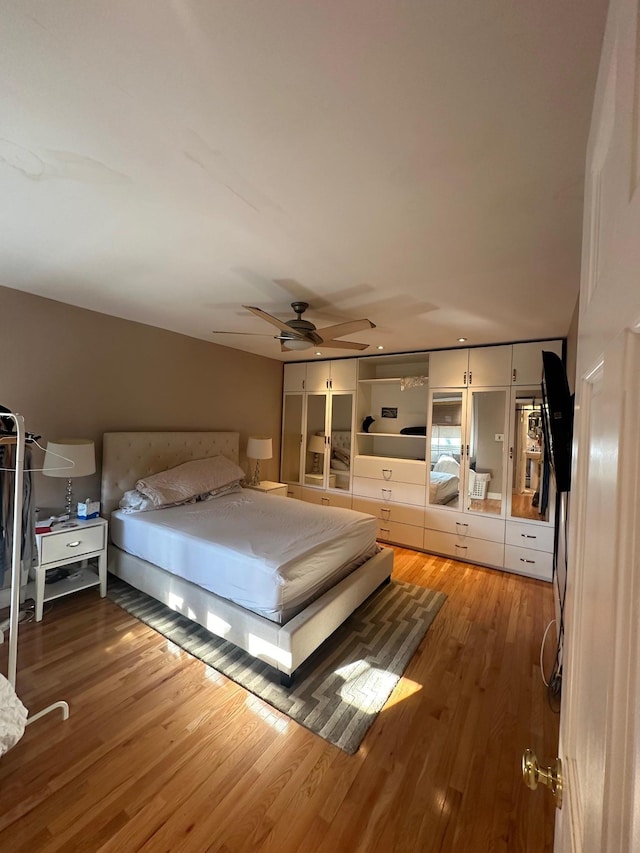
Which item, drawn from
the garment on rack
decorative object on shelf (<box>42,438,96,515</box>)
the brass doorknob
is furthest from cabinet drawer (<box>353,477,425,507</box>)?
the brass doorknob

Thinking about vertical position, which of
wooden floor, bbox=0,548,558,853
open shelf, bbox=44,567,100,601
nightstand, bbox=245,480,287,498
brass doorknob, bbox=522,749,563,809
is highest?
brass doorknob, bbox=522,749,563,809

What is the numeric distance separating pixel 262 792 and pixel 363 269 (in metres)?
2.53

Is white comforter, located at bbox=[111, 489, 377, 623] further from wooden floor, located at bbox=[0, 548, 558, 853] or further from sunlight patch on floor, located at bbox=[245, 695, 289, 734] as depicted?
wooden floor, located at bbox=[0, 548, 558, 853]

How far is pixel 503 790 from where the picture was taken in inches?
56.0

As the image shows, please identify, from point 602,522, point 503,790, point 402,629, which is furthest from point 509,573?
point 602,522

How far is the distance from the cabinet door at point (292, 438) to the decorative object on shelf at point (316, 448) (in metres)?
0.20

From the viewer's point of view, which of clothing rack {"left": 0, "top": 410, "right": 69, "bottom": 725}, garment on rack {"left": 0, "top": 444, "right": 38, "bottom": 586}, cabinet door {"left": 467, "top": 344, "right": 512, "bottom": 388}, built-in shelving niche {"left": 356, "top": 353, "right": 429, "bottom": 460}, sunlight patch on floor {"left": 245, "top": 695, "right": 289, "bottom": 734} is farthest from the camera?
built-in shelving niche {"left": 356, "top": 353, "right": 429, "bottom": 460}

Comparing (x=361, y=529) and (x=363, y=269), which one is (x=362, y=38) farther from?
(x=361, y=529)

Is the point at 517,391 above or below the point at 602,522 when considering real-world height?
above

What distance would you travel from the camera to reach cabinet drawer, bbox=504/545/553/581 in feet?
10.7

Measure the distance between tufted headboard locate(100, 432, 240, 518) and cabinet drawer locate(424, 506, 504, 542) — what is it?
8.78ft

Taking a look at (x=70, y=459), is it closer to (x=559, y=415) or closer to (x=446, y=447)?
(x=559, y=415)

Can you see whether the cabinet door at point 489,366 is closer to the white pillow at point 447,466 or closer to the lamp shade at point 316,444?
the white pillow at point 447,466

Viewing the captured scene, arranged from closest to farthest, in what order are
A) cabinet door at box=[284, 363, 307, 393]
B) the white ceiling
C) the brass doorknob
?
the brass doorknob → the white ceiling → cabinet door at box=[284, 363, 307, 393]
